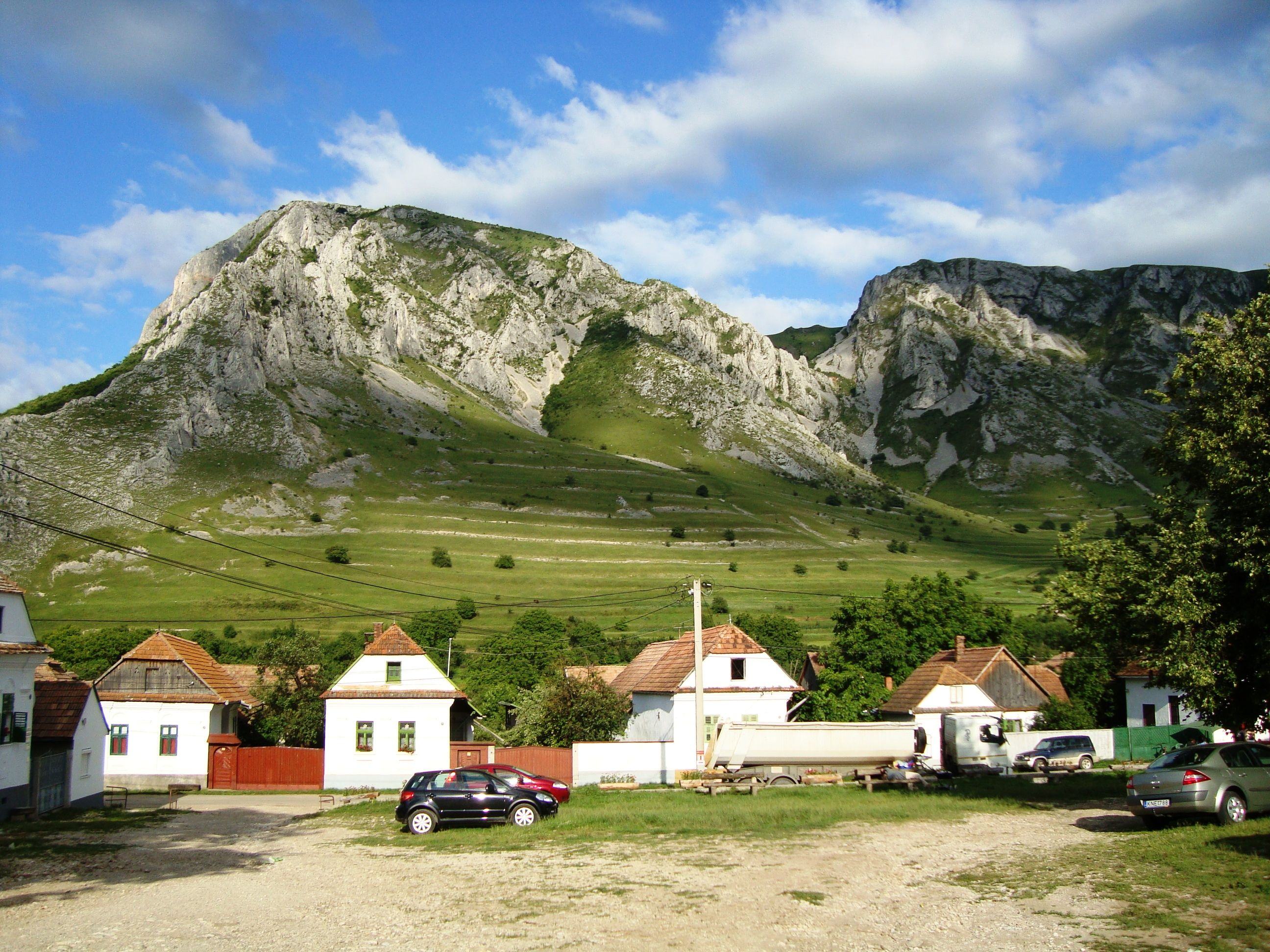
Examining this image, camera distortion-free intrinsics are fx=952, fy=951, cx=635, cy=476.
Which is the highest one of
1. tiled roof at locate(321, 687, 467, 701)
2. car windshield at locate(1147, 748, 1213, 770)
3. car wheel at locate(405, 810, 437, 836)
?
car windshield at locate(1147, 748, 1213, 770)

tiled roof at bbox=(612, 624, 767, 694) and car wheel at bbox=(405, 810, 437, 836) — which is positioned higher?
tiled roof at bbox=(612, 624, 767, 694)

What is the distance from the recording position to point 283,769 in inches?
1796

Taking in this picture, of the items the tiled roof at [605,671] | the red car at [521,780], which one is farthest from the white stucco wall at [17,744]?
the tiled roof at [605,671]

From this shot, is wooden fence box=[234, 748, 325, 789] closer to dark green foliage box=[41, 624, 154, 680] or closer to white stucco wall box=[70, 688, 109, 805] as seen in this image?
white stucco wall box=[70, 688, 109, 805]

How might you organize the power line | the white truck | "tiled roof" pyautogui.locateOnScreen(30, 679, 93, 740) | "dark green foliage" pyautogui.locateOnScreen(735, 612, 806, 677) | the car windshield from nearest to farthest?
the car windshield < "tiled roof" pyautogui.locateOnScreen(30, 679, 93, 740) < the white truck < "dark green foliage" pyautogui.locateOnScreen(735, 612, 806, 677) < the power line

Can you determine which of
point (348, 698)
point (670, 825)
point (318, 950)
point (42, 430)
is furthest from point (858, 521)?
point (318, 950)

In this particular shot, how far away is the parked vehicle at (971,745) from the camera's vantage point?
43.2m

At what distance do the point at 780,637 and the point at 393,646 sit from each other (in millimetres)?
53613

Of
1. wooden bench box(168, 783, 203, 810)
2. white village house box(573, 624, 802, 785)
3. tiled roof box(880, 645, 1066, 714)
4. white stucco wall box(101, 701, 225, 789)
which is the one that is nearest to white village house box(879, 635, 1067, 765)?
tiled roof box(880, 645, 1066, 714)

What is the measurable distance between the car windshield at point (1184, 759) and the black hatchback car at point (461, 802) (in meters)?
15.3

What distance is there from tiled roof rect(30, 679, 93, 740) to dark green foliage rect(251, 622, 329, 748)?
1589 cm

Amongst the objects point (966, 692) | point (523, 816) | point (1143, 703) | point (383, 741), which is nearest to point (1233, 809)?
point (523, 816)

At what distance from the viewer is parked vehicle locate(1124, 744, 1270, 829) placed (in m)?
19.1

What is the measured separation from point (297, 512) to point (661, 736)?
11281cm
